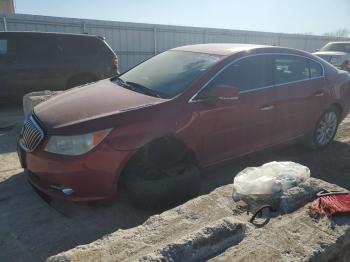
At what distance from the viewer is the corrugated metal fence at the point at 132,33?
47.1ft

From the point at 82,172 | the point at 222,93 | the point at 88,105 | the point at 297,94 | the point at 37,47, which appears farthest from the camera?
the point at 37,47

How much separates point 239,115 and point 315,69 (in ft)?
6.33

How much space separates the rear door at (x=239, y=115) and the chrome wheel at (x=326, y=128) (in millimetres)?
1329

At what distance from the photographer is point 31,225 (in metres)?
3.52

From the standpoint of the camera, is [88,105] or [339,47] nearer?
[88,105]

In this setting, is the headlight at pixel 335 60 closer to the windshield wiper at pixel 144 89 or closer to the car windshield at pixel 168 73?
the car windshield at pixel 168 73

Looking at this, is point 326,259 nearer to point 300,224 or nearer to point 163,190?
point 300,224

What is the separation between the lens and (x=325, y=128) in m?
5.87

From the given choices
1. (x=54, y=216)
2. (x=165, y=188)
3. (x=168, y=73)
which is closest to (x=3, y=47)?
(x=168, y=73)

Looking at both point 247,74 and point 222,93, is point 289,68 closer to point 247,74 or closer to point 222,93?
point 247,74

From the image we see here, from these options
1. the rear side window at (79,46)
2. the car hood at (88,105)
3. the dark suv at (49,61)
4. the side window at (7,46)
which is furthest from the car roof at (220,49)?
the side window at (7,46)

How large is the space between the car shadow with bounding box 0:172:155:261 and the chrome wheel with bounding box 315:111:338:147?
3.29m

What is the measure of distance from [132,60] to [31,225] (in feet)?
46.8

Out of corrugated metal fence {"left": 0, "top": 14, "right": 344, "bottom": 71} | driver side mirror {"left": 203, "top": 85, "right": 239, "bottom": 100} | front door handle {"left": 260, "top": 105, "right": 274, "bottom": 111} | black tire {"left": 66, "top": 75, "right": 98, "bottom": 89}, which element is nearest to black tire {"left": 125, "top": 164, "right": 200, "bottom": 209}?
driver side mirror {"left": 203, "top": 85, "right": 239, "bottom": 100}
